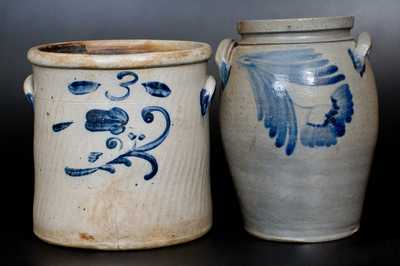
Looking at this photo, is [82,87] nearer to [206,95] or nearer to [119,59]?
[119,59]

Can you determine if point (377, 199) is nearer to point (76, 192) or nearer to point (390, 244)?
point (390, 244)

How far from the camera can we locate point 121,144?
2.61m

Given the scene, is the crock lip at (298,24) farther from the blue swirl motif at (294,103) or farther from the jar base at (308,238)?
the jar base at (308,238)

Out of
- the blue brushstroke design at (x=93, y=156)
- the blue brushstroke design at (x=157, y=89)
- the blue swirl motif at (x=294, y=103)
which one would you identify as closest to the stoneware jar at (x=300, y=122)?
the blue swirl motif at (x=294, y=103)

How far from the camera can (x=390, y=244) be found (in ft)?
8.65

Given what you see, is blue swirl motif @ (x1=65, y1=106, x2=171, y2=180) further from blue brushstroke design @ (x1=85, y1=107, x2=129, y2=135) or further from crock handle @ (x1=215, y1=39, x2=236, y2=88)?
crock handle @ (x1=215, y1=39, x2=236, y2=88)

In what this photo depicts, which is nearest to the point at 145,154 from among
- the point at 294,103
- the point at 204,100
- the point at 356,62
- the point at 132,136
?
the point at 132,136

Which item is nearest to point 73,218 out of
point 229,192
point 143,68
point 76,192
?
point 76,192

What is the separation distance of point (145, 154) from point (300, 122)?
0.27 metres

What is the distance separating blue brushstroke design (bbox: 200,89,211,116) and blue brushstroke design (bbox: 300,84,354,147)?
189mm

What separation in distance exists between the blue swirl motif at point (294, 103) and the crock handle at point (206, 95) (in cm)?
10

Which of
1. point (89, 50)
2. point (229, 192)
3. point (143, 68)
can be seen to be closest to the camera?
point (143, 68)

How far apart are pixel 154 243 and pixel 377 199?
20.2 inches

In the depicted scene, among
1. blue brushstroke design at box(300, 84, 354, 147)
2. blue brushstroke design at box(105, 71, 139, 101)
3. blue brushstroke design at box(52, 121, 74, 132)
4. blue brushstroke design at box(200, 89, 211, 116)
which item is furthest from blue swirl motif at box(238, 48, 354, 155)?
blue brushstroke design at box(52, 121, 74, 132)
